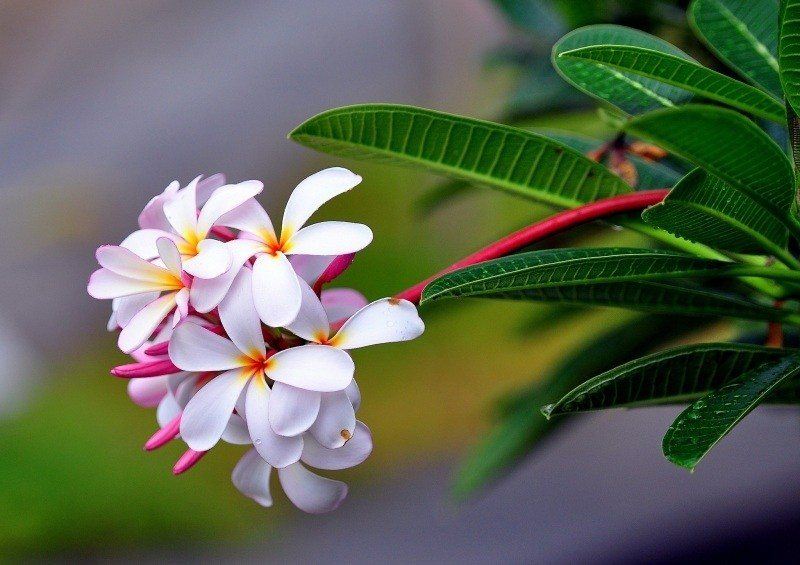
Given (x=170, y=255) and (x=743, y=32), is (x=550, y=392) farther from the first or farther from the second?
(x=170, y=255)

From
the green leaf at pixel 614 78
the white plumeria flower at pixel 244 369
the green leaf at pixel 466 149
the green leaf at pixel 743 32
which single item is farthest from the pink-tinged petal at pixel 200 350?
the green leaf at pixel 743 32

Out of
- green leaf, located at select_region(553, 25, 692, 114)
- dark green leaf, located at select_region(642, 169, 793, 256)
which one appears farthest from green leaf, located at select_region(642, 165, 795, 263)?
green leaf, located at select_region(553, 25, 692, 114)

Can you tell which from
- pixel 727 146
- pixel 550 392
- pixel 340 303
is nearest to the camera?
pixel 727 146

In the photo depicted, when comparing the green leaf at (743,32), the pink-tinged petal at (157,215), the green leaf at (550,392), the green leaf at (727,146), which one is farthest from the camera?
the green leaf at (550,392)

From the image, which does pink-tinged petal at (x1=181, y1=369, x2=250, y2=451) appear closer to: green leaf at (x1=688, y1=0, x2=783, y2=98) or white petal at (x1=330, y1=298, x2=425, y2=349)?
white petal at (x1=330, y1=298, x2=425, y2=349)

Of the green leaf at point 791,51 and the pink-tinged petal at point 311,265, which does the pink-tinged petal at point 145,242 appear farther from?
the green leaf at point 791,51

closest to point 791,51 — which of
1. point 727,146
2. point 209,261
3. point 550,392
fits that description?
Result: point 727,146

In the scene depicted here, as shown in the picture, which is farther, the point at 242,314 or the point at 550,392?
the point at 550,392
